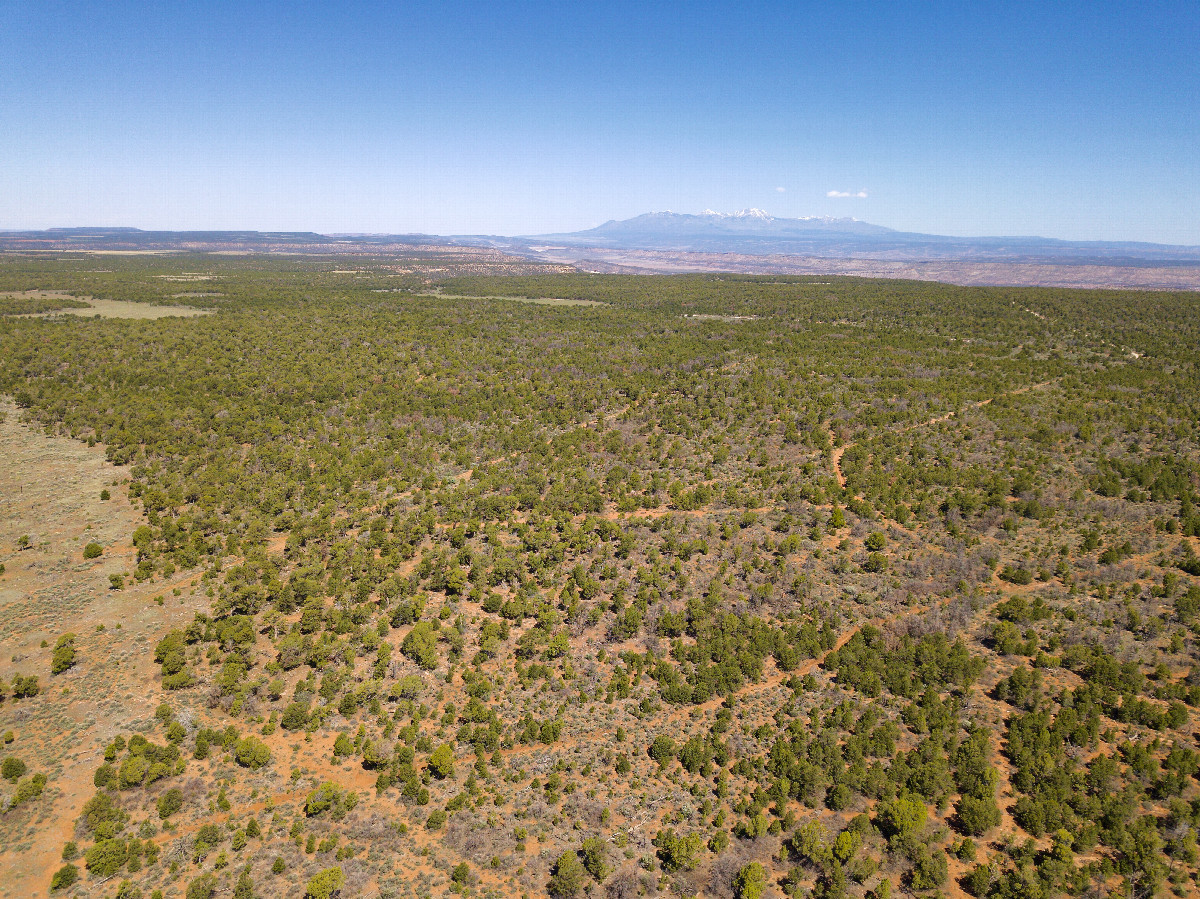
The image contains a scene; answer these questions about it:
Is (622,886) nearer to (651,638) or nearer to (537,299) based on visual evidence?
(651,638)

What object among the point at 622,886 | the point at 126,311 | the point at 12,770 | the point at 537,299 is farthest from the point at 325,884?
the point at 537,299

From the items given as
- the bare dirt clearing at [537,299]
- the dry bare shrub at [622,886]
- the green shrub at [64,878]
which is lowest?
the dry bare shrub at [622,886]

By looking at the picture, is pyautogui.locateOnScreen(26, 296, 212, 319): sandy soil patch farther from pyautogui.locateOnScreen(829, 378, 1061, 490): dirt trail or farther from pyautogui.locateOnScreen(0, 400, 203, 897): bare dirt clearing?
pyautogui.locateOnScreen(829, 378, 1061, 490): dirt trail

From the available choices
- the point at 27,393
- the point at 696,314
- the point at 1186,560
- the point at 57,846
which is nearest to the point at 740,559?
the point at 1186,560

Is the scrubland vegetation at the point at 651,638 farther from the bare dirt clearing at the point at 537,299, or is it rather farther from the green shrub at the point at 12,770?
the bare dirt clearing at the point at 537,299

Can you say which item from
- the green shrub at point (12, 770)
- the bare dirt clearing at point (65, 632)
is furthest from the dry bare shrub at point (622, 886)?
the green shrub at point (12, 770)

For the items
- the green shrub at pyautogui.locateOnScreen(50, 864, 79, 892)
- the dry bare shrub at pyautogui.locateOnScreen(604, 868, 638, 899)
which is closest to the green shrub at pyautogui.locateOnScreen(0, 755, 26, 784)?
the green shrub at pyautogui.locateOnScreen(50, 864, 79, 892)

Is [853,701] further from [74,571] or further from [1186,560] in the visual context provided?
[74,571]

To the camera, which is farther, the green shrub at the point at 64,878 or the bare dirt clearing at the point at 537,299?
the bare dirt clearing at the point at 537,299
